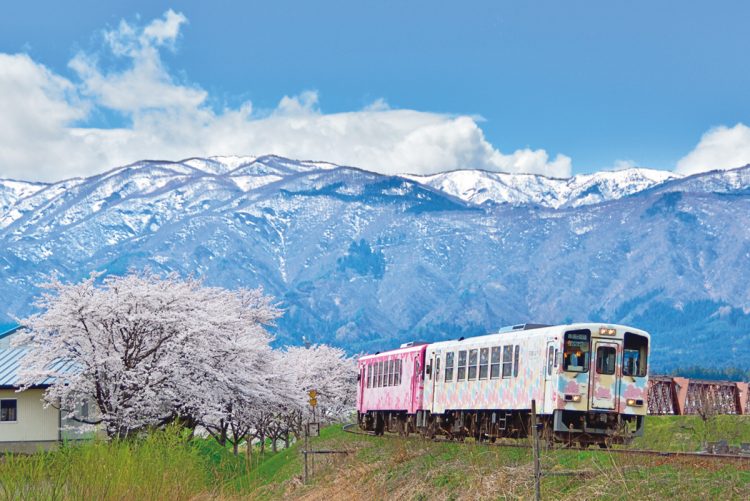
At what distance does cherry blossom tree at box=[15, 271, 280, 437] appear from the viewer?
45125mm

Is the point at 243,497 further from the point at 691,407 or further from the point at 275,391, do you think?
the point at 691,407

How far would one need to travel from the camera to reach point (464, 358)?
1366 inches

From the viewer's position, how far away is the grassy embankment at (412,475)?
16.0 m

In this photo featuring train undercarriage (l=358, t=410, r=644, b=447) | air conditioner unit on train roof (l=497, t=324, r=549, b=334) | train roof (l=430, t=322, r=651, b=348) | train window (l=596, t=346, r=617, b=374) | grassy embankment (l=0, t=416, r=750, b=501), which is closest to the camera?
grassy embankment (l=0, t=416, r=750, b=501)

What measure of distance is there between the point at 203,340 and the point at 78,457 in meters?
24.7

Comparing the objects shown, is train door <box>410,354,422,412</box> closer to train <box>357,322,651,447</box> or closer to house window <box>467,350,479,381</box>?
train <box>357,322,651,447</box>

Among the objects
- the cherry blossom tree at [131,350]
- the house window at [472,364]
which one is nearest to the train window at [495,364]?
the house window at [472,364]

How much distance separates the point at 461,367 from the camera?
114 ft

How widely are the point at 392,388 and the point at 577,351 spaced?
15602mm

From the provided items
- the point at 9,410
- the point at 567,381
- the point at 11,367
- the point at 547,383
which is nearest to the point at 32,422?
the point at 9,410

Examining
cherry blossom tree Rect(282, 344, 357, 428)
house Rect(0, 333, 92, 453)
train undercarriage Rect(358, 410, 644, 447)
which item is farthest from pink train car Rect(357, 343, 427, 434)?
cherry blossom tree Rect(282, 344, 357, 428)

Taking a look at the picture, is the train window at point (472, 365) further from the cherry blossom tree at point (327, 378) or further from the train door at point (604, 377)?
the cherry blossom tree at point (327, 378)

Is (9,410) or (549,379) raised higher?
(549,379)

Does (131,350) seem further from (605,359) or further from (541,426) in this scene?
(605,359)
